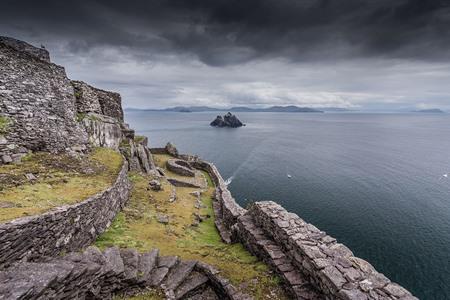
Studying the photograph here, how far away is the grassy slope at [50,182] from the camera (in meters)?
10.9

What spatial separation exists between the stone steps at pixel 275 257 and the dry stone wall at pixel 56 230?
8588mm

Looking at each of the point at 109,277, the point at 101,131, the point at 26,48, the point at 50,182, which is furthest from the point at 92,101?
the point at 109,277

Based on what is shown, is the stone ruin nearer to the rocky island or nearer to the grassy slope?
the rocky island

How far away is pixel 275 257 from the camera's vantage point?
1215 cm

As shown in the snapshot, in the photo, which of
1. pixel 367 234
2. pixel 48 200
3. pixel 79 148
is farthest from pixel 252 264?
pixel 367 234

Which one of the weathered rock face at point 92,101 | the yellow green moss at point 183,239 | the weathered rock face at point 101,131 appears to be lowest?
the yellow green moss at point 183,239

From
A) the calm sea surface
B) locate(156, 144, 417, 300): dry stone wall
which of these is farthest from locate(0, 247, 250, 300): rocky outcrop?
the calm sea surface

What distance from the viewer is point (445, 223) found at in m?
40.6

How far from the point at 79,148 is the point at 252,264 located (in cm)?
1721

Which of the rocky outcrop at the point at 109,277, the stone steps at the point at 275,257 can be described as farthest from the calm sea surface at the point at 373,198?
the rocky outcrop at the point at 109,277

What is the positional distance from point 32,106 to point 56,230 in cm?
1368

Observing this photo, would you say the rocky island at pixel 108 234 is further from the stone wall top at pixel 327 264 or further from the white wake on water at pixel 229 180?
the white wake on water at pixel 229 180

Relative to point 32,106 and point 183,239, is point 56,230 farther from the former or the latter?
point 32,106

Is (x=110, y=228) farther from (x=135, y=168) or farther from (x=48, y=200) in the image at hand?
(x=135, y=168)
